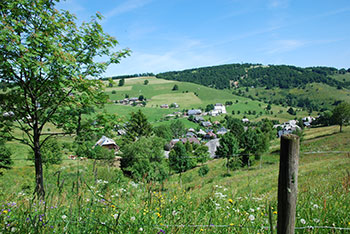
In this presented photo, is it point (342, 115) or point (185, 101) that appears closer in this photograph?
point (342, 115)

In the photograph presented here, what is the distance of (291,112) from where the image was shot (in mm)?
168500

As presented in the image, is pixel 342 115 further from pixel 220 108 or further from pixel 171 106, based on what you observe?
pixel 171 106

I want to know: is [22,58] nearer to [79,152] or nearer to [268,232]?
[79,152]

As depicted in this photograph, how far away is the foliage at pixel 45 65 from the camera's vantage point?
546 cm

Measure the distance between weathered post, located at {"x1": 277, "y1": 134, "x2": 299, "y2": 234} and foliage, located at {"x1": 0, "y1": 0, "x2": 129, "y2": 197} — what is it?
207 inches

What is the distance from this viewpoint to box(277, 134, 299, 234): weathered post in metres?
2.14

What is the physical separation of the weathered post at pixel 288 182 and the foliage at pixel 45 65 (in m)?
5.27

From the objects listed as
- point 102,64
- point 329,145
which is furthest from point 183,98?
point 102,64

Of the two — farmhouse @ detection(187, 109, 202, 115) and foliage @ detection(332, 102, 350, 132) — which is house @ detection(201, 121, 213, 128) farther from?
foliage @ detection(332, 102, 350, 132)

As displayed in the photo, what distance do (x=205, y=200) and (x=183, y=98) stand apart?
584ft

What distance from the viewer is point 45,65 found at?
215 inches

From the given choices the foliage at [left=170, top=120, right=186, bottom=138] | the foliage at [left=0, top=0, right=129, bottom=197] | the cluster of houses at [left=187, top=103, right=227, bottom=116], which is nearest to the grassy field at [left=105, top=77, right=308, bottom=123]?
the cluster of houses at [left=187, top=103, right=227, bottom=116]

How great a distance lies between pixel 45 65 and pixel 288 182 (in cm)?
570

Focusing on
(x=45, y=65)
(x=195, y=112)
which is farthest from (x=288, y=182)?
(x=195, y=112)
